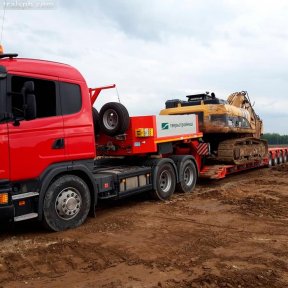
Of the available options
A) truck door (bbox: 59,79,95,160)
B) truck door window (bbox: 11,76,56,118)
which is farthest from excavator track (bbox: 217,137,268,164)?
truck door window (bbox: 11,76,56,118)

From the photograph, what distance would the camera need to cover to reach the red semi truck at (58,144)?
5918mm

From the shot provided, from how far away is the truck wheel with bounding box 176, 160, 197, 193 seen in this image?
1041 cm

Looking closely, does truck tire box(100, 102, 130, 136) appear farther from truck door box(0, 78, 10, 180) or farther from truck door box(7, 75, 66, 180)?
truck door box(0, 78, 10, 180)

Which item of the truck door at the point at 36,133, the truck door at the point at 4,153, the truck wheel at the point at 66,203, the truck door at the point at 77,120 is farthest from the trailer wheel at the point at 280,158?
the truck door at the point at 4,153

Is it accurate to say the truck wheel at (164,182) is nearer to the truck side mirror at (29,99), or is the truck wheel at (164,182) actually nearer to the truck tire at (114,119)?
the truck tire at (114,119)

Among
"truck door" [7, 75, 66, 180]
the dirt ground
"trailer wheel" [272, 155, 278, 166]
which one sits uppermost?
"truck door" [7, 75, 66, 180]

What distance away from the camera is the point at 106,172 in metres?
8.26

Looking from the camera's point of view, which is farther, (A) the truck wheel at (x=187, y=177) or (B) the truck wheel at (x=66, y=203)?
(A) the truck wheel at (x=187, y=177)

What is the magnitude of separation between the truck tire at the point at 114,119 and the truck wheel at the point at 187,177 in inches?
91.2

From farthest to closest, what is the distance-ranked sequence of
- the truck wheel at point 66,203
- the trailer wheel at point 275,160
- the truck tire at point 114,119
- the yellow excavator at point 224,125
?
the trailer wheel at point 275,160 < the yellow excavator at point 224,125 < the truck tire at point 114,119 < the truck wheel at point 66,203

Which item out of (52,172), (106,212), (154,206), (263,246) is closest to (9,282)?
(52,172)

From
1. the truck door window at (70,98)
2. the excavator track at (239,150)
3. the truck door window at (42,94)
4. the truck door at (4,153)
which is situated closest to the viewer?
the truck door at (4,153)

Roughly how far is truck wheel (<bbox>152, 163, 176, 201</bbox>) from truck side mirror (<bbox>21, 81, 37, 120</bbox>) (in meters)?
4.17

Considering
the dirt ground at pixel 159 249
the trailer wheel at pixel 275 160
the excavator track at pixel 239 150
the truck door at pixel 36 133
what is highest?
the truck door at pixel 36 133
